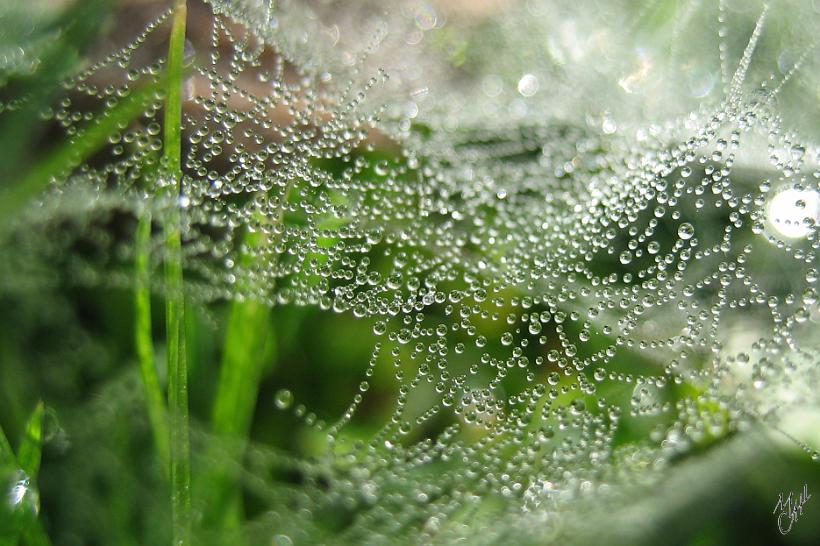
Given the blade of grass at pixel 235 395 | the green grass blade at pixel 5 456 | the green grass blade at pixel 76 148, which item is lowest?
the green grass blade at pixel 5 456

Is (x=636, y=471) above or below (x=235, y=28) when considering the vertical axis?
below

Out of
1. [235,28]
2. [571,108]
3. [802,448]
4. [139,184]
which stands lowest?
[802,448]

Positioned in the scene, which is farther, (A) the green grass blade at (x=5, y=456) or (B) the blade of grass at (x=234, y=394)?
(B) the blade of grass at (x=234, y=394)

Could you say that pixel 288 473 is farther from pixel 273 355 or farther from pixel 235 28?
pixel 235 28

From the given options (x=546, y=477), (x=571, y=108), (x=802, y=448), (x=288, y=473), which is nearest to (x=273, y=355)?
(x=288, y=473)

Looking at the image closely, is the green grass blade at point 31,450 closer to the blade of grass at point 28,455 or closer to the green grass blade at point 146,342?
the blade of grass at point 28,455
